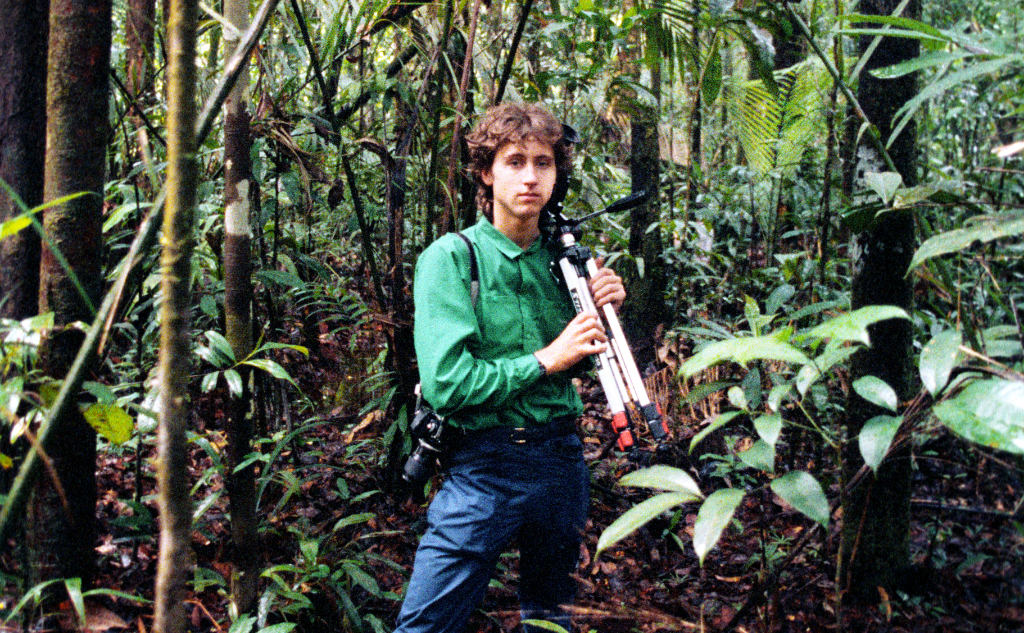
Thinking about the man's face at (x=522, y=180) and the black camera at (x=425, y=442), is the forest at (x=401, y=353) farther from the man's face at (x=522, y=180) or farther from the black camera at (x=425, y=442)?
the man's face at (x=522, y=180)

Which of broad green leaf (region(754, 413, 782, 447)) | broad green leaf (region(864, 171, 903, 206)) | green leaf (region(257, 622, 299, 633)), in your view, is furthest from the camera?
green leaf (region(257, 622, 299, 633))

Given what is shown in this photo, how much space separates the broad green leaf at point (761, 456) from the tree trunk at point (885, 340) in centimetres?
92

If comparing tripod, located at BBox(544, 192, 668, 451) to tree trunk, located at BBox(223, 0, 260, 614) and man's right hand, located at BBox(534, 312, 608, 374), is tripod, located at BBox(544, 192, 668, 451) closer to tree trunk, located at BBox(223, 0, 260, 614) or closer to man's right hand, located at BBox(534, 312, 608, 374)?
man's right hand, located at BBox(534, 312, 608, 374)

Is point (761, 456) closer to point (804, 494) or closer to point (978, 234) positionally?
point (804, 494)

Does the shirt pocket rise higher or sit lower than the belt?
higher

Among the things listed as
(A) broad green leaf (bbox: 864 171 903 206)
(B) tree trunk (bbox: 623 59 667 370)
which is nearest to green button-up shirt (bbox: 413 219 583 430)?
(A) broad green leaf (bbox: 864 171 903 206)

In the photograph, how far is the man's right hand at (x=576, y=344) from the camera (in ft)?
6.09

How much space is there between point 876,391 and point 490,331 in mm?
1128

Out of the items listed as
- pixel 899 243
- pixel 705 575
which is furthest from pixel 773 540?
pixel 899 243

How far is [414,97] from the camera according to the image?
3.16m

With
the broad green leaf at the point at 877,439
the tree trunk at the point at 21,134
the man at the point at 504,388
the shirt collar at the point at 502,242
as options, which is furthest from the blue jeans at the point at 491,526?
the tree trunk at the point at 21,134

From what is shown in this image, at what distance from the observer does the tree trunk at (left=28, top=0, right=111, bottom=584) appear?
5.59 ft

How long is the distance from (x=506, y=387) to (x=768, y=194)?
3.25 metres

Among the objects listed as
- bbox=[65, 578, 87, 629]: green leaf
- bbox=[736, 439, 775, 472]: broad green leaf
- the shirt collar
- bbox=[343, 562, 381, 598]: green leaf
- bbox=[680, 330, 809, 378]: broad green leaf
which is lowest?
bbox=[343, 562, 381, 598]: green leaf
